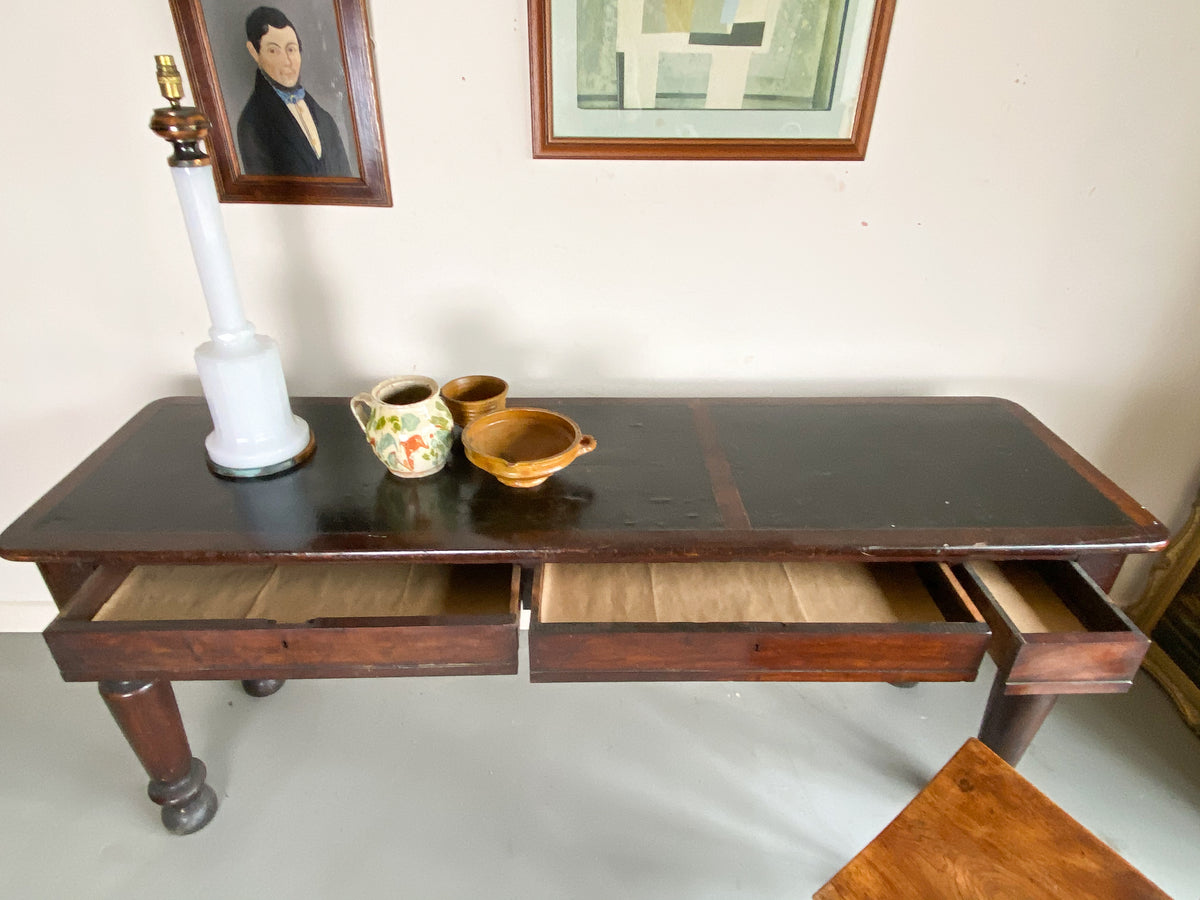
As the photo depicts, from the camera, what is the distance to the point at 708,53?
103 centimetres

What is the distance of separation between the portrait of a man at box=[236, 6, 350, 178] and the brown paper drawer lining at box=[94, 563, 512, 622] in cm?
61

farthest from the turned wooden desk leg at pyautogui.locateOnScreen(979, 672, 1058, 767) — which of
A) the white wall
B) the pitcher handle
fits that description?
the pitcher handle

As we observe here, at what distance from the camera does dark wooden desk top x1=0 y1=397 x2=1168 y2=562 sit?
0.91 metres

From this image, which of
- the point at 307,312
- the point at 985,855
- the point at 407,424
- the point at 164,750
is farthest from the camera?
the point at 307,312

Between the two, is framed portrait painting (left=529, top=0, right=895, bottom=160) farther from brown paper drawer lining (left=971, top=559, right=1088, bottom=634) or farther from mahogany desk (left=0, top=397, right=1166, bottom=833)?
brown paper drawer lining (left=971, top=559, right=1088, bottom=634)

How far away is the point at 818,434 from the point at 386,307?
2.46 feet

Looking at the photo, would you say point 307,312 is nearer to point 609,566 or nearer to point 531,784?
point 609,566

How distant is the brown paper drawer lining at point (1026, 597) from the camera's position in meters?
0.99

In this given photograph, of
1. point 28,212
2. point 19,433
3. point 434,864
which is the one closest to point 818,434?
point 434,864

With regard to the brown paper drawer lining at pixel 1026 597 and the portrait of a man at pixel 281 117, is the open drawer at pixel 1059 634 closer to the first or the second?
the brown paper drawer lining at pixel 1026 597

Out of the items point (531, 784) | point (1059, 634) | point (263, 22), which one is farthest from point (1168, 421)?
point (263, 22)

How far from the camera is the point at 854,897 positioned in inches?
29.9

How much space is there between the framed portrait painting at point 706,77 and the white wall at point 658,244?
34 millimetres

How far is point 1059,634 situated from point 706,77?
886 mm
